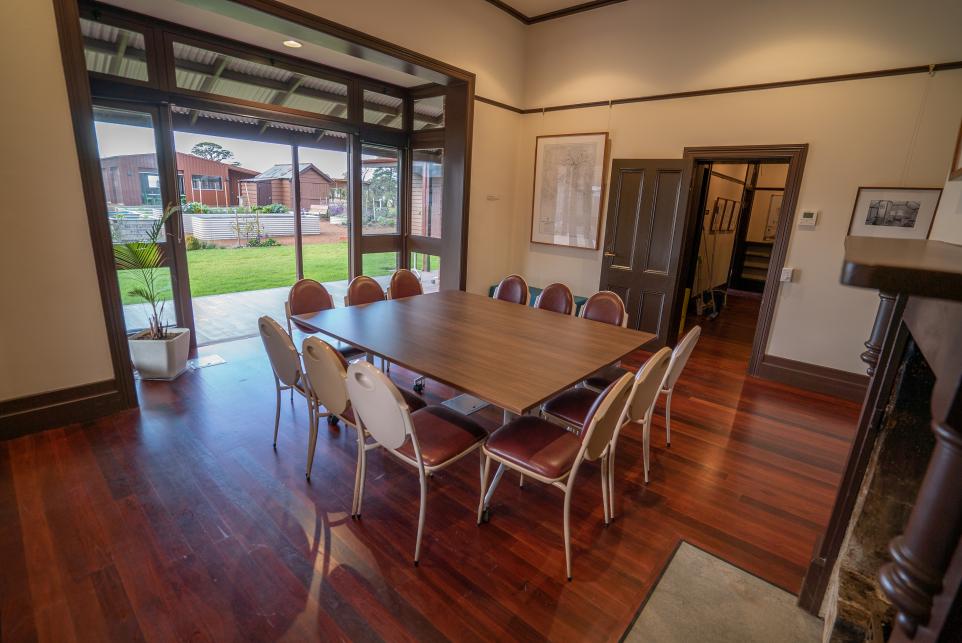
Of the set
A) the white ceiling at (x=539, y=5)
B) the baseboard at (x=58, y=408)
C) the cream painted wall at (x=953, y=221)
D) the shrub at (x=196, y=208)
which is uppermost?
the white ceiling at (x=539, y=5)

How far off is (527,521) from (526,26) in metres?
5.42

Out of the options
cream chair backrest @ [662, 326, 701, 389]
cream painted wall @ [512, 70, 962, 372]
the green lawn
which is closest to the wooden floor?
cream chair backrest @ [662, 326, 701, 389]

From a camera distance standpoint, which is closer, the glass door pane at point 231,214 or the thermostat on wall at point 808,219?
the thermostat on wall at point 808,219

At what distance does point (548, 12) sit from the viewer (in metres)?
4.89

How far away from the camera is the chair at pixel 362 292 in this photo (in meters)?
3.57

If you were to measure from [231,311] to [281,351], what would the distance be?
12.1ft

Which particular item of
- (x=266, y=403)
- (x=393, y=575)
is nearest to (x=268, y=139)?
(x=266, y=403)

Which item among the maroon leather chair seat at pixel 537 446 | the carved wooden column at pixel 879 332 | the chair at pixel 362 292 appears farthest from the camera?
the chair at pixel 362 292

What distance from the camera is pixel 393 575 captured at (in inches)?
72.4

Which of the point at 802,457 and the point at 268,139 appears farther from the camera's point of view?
the point at 268,139

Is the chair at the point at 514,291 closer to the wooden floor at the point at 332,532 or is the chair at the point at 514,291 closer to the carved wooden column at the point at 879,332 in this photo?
the wooden floor at the point at 332,532

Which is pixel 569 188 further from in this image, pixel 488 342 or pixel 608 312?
pixel 488 342

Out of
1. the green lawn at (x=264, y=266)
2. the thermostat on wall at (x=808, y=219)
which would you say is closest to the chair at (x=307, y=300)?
the green lawn at (x=264, y=266)

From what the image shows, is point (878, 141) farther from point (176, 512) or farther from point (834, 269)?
point (176, 512)
